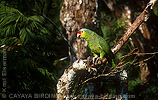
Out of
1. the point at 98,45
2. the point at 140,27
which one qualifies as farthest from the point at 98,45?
the point at 140,27

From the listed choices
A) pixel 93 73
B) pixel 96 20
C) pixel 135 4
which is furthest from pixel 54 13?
pixel 93 73

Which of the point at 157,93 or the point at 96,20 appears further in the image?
the point at 157,93

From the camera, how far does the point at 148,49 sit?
301cm

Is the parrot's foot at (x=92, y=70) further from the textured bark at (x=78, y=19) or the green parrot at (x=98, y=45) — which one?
the textured bark at (x=78, y=19)

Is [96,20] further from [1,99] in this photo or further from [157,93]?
[157,93]

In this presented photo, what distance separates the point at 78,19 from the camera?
6.80 ft

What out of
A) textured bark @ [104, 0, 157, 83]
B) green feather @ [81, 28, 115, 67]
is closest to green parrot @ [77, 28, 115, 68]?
green feather @ [81, 28, 115, 67]

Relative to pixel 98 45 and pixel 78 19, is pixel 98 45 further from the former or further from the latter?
pixel 78 19

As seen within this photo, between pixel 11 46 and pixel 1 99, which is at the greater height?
pixel 11 46

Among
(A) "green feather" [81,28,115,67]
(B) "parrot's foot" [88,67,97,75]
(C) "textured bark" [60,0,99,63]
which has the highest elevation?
(C) "textured bark" [60,0,99,63]

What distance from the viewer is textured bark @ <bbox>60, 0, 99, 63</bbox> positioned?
2.05 meters

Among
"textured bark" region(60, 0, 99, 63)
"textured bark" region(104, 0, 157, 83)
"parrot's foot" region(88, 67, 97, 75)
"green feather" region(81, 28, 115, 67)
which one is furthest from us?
"textured bark" region(104, 0, 157, 83)

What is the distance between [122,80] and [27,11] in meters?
1.30

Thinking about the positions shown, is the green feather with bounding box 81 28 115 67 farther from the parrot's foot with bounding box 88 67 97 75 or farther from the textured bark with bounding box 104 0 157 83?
the textured bark with bounding box 104 0 157 83
